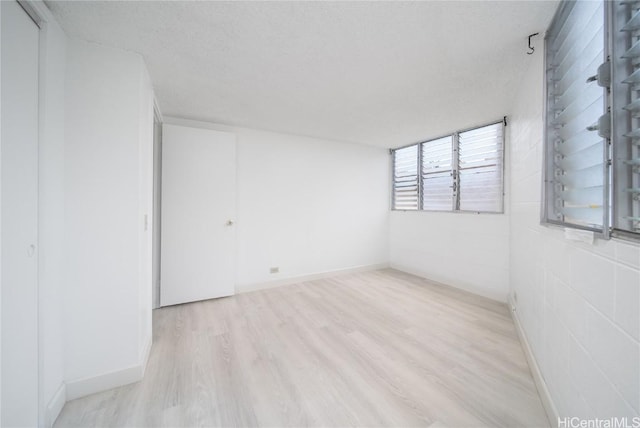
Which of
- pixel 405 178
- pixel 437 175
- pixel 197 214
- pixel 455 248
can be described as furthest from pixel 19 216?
pixel 405 178

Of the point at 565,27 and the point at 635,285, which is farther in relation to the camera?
the point at 565,27

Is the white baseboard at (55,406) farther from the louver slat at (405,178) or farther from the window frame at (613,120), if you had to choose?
the louver slat at (405,178)

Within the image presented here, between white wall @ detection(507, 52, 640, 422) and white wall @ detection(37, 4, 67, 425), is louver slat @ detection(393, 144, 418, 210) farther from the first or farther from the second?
white wall @ detection(37, 4, 67, 425)

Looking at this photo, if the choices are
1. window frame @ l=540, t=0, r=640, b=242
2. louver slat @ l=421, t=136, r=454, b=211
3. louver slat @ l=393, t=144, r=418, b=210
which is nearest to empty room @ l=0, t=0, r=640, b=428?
window frame @ l=540, t=0, r=640, b=242

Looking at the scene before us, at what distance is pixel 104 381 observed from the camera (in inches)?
61.8

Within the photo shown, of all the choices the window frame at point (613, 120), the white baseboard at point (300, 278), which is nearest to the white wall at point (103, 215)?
the white baseboard at point (300, 278)

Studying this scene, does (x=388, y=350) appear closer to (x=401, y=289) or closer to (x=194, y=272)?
(x=401, y=289)

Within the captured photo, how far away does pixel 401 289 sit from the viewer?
345cm

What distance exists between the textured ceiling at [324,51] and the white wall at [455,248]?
1497mm

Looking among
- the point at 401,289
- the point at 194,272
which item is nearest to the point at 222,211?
the point at 194,272

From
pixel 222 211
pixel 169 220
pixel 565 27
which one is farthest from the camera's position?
pixel 222 211

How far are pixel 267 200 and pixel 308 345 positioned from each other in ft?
7.01

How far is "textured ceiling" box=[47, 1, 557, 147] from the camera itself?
134 cm

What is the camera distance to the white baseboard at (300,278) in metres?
3.40
